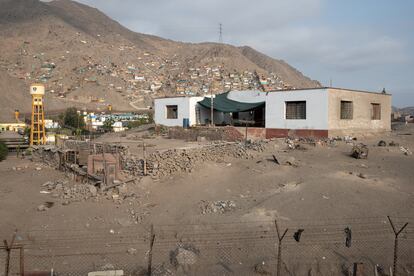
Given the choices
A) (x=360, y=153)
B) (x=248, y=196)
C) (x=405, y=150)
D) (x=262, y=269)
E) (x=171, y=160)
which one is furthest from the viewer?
(x=405, y=150)

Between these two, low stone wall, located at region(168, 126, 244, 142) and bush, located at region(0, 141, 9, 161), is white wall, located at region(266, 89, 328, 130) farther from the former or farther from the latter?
bush, located at region(0, 141, 9, 161)

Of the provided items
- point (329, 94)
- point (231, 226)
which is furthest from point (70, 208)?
point (329, 94)

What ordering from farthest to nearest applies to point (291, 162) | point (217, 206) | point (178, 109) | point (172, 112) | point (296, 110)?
point (172, 112)
point (178, 109)
point (296, 110)
point (291, 162)
point (217, 206)

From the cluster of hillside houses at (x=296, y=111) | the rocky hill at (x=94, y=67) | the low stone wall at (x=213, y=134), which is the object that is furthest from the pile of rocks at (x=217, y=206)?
the rocky hill at (x=94, y=67)

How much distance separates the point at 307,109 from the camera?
2330 centimetres

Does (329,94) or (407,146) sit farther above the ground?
(329,94)

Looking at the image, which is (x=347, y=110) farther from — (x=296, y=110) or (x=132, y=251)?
(x=132, y=251)

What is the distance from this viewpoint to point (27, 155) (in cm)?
2584

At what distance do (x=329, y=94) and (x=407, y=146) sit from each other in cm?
510

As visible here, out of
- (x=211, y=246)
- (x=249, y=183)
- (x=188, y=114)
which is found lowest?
(x=211, y=246)

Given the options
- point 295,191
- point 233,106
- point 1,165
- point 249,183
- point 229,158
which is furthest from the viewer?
point 233,106

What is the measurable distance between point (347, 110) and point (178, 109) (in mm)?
13225

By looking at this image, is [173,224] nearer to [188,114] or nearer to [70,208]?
[70,208]

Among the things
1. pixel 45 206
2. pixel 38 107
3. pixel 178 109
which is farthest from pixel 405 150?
pixel 38 107
